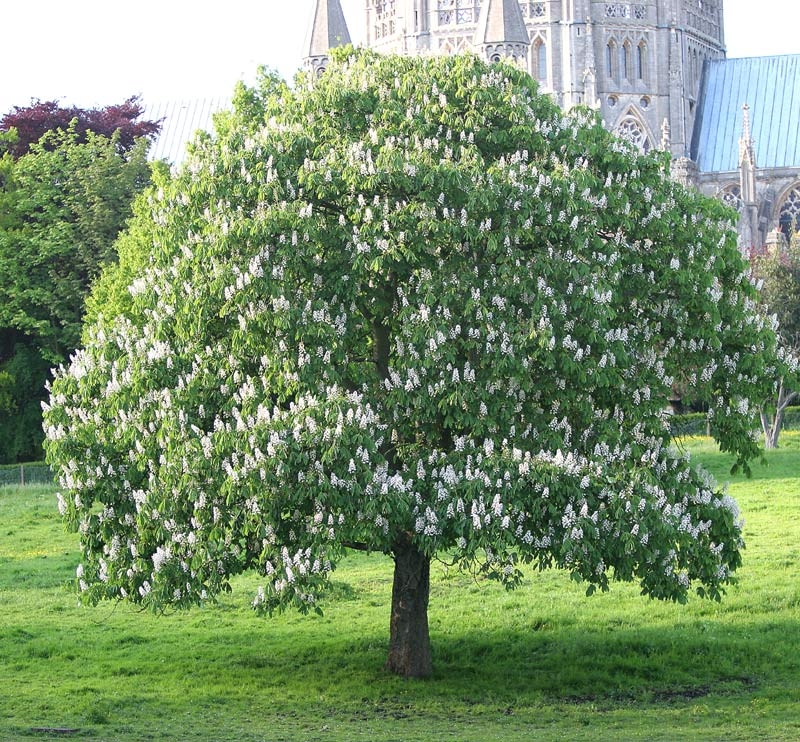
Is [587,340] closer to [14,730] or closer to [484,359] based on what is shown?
[484,359]

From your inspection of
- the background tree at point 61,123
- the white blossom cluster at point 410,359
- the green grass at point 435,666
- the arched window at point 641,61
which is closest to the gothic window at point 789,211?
the arched window at point 641,61

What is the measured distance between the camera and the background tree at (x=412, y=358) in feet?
65.2

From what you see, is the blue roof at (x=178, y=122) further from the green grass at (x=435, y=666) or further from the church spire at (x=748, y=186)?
the green grass at (x=435, y=666)

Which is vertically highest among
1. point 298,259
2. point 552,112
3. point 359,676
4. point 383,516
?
point 552,112

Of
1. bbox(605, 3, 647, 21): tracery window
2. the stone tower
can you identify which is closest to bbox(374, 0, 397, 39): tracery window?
the stone tower

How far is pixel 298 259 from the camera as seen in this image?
2039 cm

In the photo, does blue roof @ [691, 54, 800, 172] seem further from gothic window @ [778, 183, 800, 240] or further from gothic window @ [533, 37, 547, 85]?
gothic window @ [533, 37, 547, 85]

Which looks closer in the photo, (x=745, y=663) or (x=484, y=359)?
(x=484, y=359)

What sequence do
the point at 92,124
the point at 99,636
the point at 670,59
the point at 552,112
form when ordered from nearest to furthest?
the point at 552,112 < the point at 99,636 < the point at 92,124 < the point at 670,59

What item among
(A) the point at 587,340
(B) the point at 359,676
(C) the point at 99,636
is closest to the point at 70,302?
(C) the point at 99,636

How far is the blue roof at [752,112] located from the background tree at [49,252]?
45.0m

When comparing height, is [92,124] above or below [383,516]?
above

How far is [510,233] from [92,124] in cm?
4675

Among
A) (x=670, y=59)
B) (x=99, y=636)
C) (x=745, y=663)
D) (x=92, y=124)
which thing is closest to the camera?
(x=745, y=663)
